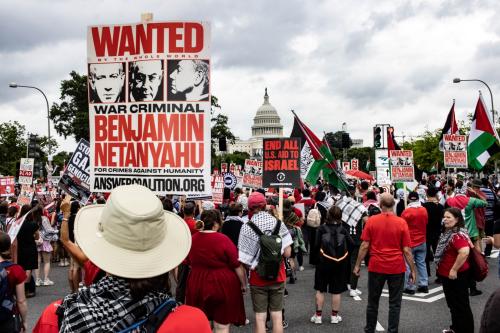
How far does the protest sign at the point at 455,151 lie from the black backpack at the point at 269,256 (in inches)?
492

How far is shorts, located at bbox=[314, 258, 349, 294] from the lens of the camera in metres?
7.56

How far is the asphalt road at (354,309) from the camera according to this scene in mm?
7402

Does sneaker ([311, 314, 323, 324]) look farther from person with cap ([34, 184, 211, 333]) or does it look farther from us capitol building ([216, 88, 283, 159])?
us capitol building ([216, 88, 283, 159])

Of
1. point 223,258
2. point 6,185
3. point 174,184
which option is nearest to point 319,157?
point 223,258

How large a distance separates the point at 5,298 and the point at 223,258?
81.0 inches

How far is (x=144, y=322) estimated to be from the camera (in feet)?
6.29

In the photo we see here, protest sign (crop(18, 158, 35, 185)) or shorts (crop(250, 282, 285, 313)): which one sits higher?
protest sign (crop(18, 158, 35, 185))

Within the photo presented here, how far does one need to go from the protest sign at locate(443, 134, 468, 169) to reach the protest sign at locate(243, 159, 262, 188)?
643 centimetres

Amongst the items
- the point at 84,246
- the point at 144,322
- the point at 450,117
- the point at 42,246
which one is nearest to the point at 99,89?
the point at 84,246

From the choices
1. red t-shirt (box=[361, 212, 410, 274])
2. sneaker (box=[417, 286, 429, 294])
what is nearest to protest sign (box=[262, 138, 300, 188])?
red t-shirt (box=[361, 212, 410, 274])

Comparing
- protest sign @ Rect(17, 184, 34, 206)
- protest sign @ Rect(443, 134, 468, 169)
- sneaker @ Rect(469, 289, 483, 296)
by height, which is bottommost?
sneaker @ Rect(469, 289, 483, 296)

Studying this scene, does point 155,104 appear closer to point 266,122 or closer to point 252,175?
point 252,175

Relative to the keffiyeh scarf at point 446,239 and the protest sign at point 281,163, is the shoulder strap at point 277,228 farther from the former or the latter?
the protest sign at point 281,163

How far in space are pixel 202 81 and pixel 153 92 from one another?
46 cm
